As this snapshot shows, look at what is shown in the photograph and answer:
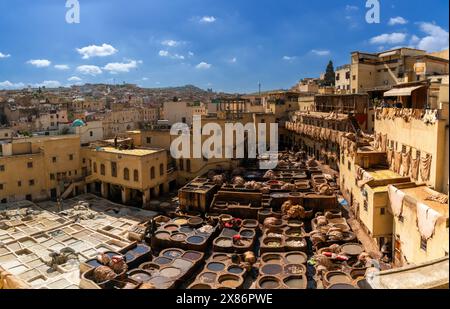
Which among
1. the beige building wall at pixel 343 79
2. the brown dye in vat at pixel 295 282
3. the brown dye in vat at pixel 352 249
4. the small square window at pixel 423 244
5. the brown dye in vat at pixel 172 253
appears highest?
the beige building wall at pixel 343 79

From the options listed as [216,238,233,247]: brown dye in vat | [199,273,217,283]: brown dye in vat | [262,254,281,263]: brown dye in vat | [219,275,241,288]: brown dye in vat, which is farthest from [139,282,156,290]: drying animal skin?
[262,254,281,263]: brown dye in vat

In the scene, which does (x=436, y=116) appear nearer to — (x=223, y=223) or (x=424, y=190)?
(x=424, y=190)

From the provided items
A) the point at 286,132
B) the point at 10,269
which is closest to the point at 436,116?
the point at 10,269

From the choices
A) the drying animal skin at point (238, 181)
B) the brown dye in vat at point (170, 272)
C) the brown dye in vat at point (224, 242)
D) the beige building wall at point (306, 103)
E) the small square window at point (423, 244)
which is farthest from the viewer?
the beige building wall at point (306, 103)

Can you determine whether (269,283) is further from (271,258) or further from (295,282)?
(271,258)

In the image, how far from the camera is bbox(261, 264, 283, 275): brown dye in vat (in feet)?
61.0

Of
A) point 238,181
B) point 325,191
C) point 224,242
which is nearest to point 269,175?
point 238,181

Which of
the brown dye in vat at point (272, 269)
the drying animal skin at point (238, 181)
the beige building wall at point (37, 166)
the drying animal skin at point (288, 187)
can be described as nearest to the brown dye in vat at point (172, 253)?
the brown dye in vat at point (272, 269)

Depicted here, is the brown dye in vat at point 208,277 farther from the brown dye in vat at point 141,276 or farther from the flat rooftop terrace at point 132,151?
the flat rooftop terrace at point 132,151

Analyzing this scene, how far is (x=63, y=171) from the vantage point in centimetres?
3547

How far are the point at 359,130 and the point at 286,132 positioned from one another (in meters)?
18.5

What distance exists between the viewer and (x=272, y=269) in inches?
745

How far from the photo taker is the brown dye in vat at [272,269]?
731 inches

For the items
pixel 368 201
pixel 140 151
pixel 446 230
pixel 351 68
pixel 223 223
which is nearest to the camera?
pixel 446 230
